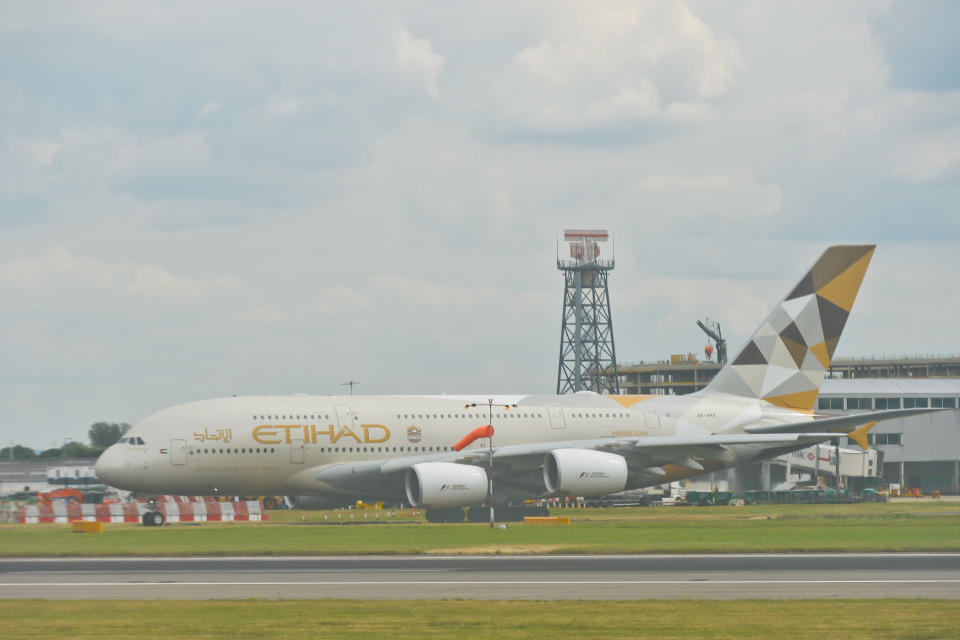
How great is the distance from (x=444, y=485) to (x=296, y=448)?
649cm

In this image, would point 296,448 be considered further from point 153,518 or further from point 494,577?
point 494,577

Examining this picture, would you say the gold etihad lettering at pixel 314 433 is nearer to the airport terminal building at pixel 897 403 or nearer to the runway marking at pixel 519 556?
the runway marking at pixel 519 556

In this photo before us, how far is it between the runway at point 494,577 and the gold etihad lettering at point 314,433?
1661 centimetres

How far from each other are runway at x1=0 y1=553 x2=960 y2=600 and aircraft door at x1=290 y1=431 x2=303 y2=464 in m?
16.8

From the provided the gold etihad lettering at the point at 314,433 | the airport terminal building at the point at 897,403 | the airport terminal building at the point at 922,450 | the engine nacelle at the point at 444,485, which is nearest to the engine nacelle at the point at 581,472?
the engine nacelle at the point at 444,485

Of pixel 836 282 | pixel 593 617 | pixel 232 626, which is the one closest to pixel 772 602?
pixel 593 617

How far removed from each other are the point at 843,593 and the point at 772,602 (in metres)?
2.09

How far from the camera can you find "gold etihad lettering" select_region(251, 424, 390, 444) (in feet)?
161

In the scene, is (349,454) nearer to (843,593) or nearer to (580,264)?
(843,593)

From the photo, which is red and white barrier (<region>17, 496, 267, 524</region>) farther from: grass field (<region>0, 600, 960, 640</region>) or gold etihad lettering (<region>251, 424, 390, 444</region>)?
grass field (<region>0, 600, 960, 640</region>)

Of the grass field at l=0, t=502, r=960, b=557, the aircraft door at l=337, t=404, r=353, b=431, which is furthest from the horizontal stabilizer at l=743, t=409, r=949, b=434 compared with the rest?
the aircraft door at l=337, t=404, r=353, b=431

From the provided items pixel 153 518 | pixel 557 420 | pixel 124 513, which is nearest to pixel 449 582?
pixel 153 518

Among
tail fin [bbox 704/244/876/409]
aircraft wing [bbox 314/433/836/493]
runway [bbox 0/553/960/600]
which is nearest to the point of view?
runway [bbox 0/553/960/600]

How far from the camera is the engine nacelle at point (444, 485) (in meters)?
46.4
